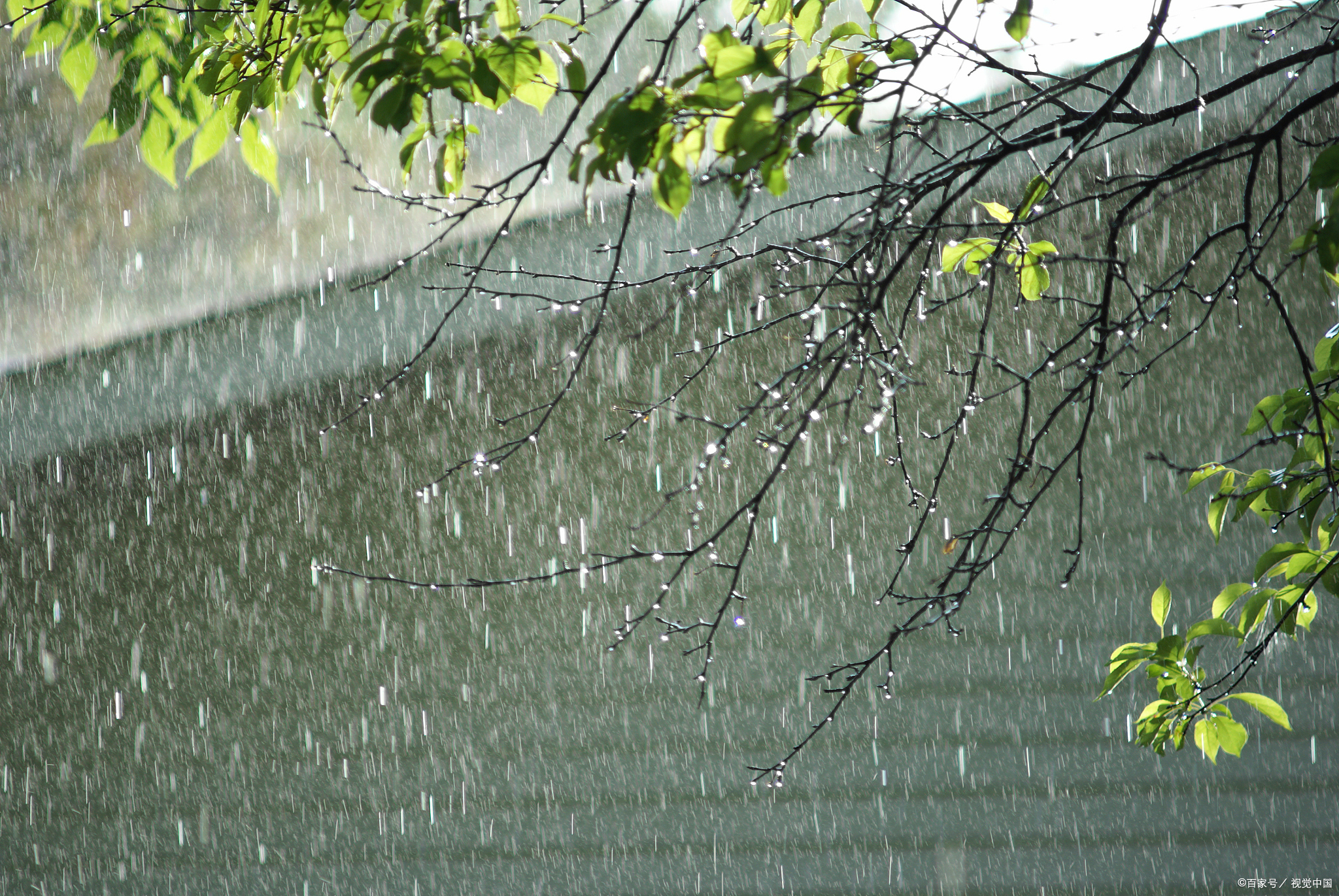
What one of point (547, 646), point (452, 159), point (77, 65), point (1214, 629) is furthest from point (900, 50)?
point (547, 646)

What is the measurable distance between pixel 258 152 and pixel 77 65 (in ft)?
1.15

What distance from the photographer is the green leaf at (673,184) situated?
4.41 ft

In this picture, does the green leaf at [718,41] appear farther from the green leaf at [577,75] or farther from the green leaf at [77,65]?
the green leaf at [77,65]

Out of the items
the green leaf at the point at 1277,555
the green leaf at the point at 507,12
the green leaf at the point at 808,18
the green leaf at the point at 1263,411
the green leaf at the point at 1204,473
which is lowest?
the green leaf at the point at 1277,555

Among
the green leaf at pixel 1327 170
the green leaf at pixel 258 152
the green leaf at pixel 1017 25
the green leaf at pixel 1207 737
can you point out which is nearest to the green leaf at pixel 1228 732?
the green leaf at pixel 1207 737

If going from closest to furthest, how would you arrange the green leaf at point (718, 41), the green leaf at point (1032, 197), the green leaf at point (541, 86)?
the green leaf at point (718, 41) → the green leaf at point (541, 86) → the green leaf at point (1032, 197)

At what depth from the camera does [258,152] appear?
73.1 inches

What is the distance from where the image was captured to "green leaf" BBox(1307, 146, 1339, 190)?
1.22 m

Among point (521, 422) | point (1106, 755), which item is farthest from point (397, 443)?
point (1106, 755)

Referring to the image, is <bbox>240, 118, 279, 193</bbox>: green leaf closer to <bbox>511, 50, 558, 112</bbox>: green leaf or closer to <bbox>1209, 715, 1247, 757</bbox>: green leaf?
<bbox>511, 50, 558, 112</bbox>: green leaf

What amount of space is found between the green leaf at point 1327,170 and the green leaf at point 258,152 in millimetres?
1525

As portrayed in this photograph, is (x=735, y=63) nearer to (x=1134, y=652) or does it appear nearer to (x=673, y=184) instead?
(x=673, y=184)

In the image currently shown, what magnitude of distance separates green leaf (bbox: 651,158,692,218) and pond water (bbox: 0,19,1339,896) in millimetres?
2482

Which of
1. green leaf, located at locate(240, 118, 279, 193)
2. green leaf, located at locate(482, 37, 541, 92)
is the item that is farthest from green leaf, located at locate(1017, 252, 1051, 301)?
green leaf, located at locate(240, 118, 279, 193)
